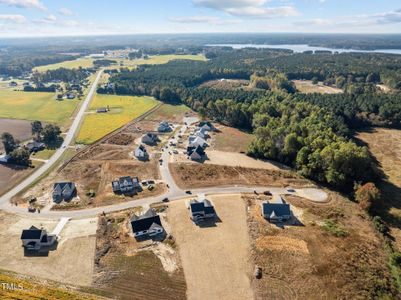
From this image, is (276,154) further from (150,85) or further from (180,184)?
(150,85)

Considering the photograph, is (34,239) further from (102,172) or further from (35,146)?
(35,146)

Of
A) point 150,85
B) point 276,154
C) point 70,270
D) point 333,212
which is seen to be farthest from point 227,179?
point 150,85

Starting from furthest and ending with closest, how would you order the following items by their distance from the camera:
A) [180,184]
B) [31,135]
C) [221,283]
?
[31,135] → [180,184] → [221,283]

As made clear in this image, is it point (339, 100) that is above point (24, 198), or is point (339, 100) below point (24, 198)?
above

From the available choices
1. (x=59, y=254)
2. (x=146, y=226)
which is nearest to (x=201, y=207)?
(x=146, y=226)

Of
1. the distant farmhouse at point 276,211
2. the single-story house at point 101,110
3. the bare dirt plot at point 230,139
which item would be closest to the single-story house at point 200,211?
the distant farmhouse at point 276,211

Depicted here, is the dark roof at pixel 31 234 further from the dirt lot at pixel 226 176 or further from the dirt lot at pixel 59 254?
the dirt lot at pixel 226 176
